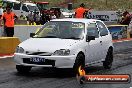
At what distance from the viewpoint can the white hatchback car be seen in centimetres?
1163

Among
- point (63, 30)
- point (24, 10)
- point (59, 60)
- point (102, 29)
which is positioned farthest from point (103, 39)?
point (24, 10)

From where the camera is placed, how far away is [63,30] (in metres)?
12.9

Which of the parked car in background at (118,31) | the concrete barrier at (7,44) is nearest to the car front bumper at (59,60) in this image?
the concrete barrier at (7,44)

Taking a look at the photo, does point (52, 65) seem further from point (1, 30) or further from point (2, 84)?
point (1, 30)

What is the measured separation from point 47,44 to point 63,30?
1200mm

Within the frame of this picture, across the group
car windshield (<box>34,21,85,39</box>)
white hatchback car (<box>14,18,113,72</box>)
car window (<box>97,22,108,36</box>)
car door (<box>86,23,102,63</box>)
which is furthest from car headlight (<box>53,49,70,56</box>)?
car window (<box>97,22,108,36</box>)

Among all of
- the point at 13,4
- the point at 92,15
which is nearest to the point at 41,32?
the point at 92,15

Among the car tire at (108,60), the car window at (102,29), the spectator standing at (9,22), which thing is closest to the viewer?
the car window at (102,29)

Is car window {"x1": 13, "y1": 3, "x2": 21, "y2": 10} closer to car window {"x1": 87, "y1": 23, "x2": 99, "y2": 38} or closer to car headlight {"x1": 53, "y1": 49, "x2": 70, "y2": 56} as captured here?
car window {"x1": 87, "y1": 23, "x2": 99, "y2": 38}

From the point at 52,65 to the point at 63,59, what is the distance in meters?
0.31

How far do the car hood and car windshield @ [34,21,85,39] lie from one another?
39 cm

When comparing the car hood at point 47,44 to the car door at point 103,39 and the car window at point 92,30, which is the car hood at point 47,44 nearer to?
the car window at point 92,30

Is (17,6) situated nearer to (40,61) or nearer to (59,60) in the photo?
(40,61)

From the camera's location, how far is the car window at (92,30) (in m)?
13.3
